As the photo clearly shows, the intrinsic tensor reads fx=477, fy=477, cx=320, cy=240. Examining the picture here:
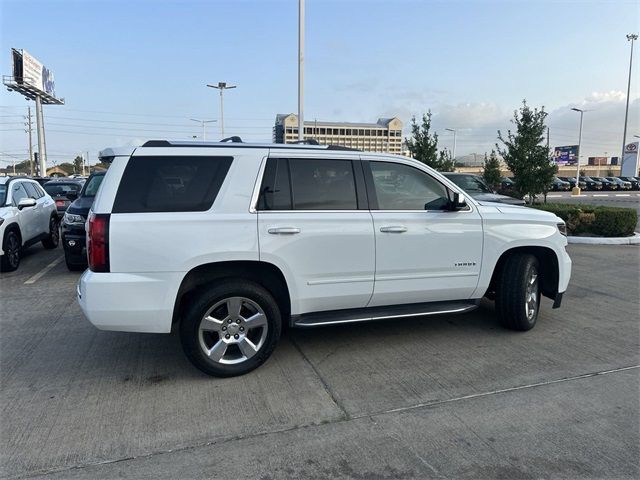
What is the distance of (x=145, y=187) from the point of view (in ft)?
12.4

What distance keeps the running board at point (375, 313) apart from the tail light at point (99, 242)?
159 centimetres

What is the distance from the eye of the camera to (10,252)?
27.2ft

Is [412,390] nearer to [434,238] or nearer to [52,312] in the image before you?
[434,238]

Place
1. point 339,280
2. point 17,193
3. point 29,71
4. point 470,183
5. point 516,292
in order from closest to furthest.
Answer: point 339,280 → point 516,292 → point 17,193 → point 470,183 → point 29,71

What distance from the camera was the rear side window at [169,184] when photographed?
3.74 metres

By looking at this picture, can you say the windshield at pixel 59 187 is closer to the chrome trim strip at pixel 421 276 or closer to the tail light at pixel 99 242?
the tail light at pixel 99 242

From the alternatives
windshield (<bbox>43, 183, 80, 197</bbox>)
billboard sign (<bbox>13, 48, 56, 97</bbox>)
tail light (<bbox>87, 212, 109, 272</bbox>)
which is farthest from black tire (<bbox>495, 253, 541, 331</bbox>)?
billboard sign (<bbox>13, 48, 56, 97</bbox>)

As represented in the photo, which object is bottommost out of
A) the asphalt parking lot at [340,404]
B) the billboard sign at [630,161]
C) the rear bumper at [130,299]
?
the asphalt parking lot at [340,404]

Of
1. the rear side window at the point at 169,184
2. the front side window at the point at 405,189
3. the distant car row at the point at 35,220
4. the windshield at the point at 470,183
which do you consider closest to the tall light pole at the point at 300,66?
the windshield at the point at 470,183

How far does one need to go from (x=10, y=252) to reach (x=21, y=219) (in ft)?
2.66

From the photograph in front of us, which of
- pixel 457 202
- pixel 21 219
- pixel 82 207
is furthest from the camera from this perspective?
pixel 21 219

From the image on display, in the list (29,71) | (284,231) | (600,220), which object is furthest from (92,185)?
(29,71)

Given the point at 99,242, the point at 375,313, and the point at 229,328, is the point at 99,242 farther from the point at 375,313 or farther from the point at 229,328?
the point at 375,313

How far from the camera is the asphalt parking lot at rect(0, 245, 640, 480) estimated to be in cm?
287
